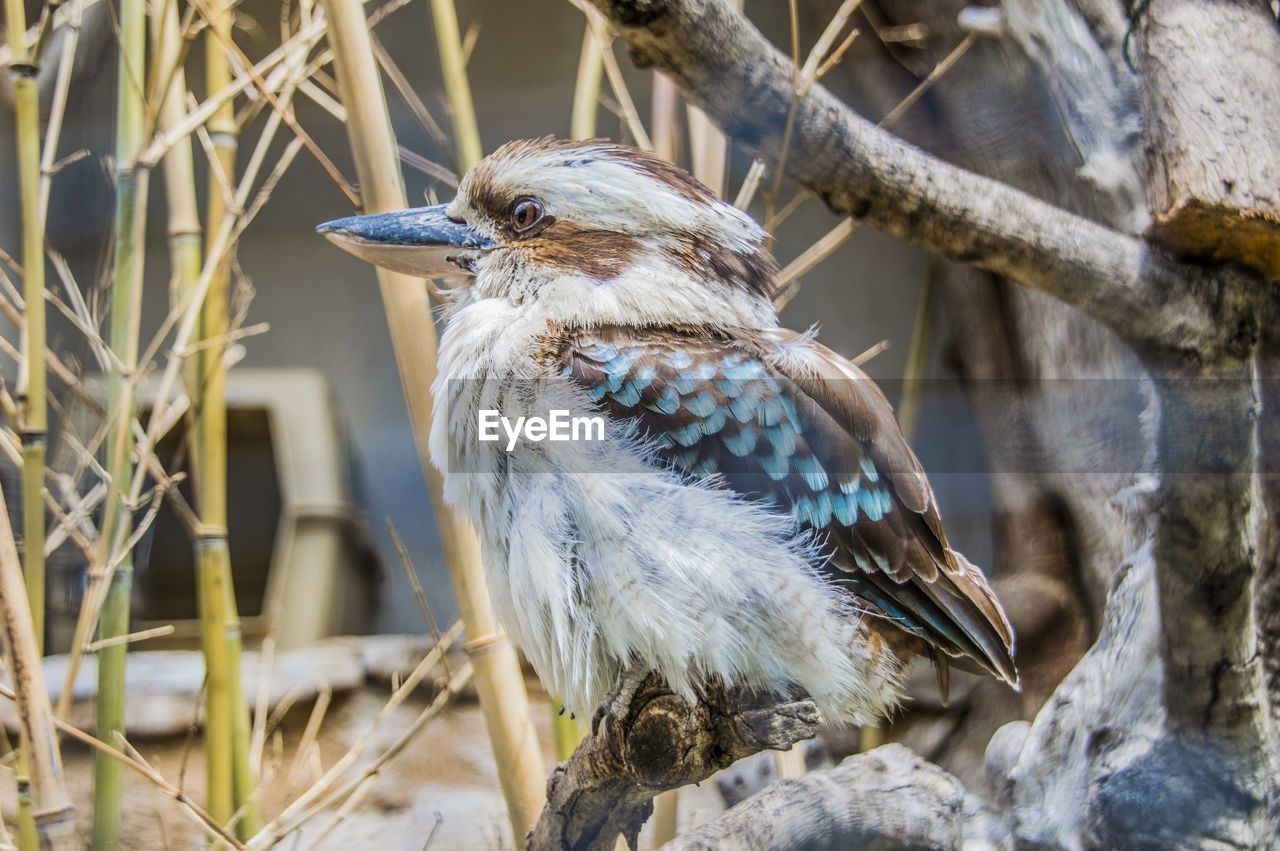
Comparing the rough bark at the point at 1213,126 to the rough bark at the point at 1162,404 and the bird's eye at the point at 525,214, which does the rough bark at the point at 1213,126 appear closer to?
the rough bark at the point at 1162,404

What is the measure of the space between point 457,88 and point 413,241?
0.18 meters

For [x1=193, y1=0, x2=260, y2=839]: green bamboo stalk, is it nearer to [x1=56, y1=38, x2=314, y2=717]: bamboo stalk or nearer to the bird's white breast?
[x1=56, y1=38, x2=314, y2=717]: bamboo stalk

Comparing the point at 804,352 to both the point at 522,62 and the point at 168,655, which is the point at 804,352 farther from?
the point at 168,655

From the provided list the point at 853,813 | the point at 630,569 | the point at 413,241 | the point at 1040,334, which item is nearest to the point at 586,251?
the point at 413,241

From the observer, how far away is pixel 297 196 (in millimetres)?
952

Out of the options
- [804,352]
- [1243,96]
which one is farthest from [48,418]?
[1243,96]

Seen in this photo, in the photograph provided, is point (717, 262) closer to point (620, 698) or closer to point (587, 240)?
point (587, 240)

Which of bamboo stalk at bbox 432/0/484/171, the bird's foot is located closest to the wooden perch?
the bird's foot

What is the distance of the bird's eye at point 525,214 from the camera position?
0.80 metres

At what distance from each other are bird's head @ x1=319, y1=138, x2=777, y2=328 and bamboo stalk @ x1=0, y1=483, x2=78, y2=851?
313 millimetres

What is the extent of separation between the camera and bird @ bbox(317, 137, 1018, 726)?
27.8 inches

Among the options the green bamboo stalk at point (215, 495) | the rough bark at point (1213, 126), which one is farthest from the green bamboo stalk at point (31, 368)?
the rough bark at point (1213, 126)

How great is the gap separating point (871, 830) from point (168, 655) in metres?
0.72

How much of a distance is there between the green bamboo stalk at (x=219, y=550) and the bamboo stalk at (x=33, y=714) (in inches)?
4.3
